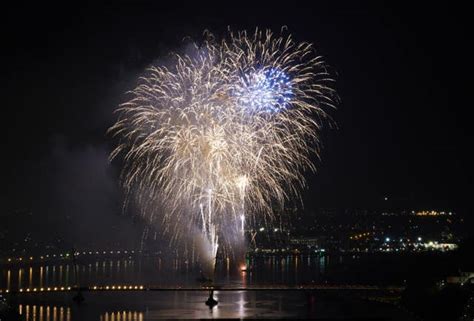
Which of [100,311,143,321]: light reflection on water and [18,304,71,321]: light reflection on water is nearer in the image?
[18,304,71,321]: light reflection on water

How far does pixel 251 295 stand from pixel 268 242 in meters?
96.1

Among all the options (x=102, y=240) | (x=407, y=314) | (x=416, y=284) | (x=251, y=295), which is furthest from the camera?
(x=102, y=240)

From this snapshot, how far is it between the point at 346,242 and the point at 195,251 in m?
50.6

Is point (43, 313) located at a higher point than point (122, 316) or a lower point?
higher

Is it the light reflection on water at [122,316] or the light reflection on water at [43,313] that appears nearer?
the light reflection on water at [43,313]

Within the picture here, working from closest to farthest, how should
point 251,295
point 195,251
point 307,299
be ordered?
1. point 307,299
2. point 251,295
3. point 195,251

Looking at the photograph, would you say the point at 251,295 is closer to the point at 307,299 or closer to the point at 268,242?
the point at 307,299

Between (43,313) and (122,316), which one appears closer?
(122,316)

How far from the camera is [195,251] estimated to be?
115 meters

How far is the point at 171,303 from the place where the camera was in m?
44.6

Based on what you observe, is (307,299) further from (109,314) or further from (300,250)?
(300,250)

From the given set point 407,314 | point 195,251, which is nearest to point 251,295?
point 407,314

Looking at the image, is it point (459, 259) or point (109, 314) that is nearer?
point (109, 314)

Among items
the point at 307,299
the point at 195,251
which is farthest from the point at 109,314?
the point at 195,251
